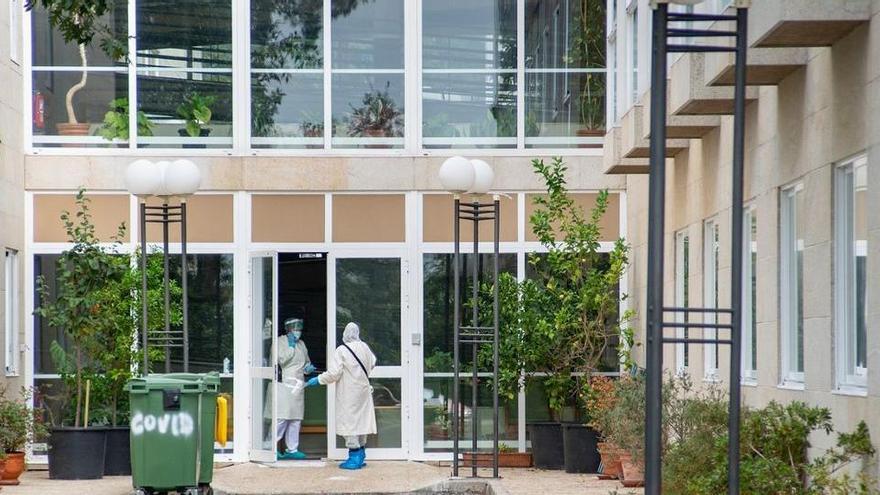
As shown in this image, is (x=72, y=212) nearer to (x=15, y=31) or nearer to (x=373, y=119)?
(x=15, y=31)

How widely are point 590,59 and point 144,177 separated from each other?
594 centimetres

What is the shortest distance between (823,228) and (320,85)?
31.5 feet

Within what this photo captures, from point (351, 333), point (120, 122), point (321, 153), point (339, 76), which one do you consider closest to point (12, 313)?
point (120, 122)

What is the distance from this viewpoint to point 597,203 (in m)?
17.3

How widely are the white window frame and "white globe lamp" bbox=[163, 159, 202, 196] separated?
297cm

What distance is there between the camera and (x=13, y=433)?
1565 cm

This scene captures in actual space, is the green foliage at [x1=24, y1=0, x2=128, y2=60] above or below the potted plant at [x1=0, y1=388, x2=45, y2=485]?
above

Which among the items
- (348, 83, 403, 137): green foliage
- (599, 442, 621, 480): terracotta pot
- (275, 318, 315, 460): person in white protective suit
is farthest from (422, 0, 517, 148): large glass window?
(599, 442, 621, 480): terracotta pot

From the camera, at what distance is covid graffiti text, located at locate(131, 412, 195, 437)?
42.9 feet

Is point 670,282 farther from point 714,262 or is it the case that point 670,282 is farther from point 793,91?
point 793,91

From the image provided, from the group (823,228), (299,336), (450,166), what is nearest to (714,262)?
(450,166)

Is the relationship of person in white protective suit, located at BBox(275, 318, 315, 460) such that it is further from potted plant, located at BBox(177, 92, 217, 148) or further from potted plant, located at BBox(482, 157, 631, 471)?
potted plant, located at BBox(177, 92, 217, 148)

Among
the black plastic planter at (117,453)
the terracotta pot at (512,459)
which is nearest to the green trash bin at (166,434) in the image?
the black plastic planter at (117,453)

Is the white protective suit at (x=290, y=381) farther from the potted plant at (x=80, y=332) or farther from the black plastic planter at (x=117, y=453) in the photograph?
the potted plant at (x=80, y=332)
